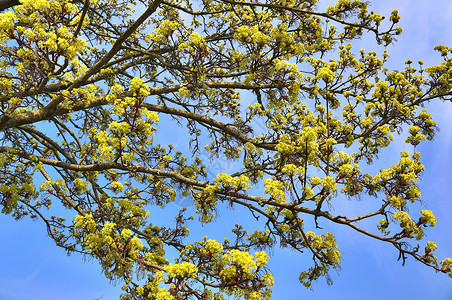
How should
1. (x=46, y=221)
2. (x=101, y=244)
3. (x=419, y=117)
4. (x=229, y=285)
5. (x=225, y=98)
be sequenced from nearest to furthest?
(x=229, y=285)
(x=101, y=244)
(x=419, y=117)
(x=46, y=221)
(x=225, y=98)

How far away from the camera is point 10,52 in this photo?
548 cm

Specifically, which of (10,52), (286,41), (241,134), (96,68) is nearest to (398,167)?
(286,41)

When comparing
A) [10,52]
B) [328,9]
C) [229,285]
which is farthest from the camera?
[328,9]

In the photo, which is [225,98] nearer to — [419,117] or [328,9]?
[328,9]

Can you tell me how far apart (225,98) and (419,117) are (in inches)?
189

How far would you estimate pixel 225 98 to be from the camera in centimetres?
961

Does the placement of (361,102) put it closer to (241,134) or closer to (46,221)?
(241,134)

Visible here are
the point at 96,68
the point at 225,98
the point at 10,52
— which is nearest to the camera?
the point at 10,52

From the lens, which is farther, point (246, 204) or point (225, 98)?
point (225, 98)

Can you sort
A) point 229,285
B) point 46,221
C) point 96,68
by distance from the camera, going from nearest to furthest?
point 229,285 < point 96,68 < point 46,221

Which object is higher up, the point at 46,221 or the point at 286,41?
the point at 286,41

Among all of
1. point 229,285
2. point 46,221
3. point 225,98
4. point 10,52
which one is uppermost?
point 225,98

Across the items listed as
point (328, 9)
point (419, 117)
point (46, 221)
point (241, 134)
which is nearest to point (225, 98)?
point (241, 134)

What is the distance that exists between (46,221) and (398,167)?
7.78m
